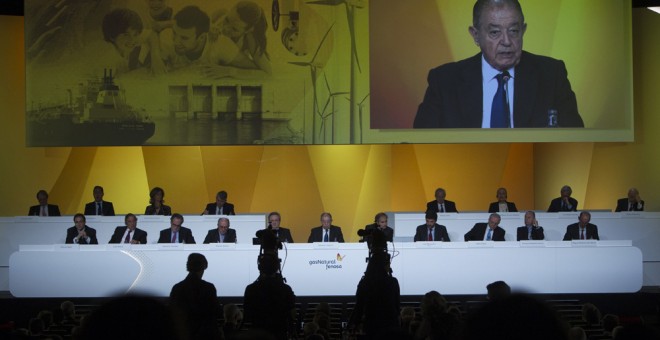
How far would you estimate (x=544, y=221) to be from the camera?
1194 centimetres

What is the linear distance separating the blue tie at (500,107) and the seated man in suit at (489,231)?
2054 millimetres

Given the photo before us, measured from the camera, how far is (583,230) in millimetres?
11312

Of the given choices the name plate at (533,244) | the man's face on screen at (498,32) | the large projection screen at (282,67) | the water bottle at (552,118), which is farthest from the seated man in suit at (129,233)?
the water bottle at (552,118)

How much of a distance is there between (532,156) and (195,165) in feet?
20.5

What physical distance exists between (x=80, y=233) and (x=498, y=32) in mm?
6685

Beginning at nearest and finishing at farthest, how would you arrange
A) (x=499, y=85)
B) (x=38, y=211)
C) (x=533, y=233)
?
(x=533, y=233) < (x=38, y=211) < (x=499, y=85)

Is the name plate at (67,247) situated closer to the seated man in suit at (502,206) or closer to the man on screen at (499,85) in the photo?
the man on screen at (499,85)

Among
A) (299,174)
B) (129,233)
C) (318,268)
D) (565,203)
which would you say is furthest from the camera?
(299,174)

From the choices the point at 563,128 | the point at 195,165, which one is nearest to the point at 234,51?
the point at 195,165

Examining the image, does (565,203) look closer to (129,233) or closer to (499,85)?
(499,85)

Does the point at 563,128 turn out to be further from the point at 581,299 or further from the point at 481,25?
the point at 581,299

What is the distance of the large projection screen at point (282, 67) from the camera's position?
1321cm

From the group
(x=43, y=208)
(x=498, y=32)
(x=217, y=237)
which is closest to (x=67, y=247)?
(x=217, y=237)

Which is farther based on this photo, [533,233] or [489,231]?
[489,231]
